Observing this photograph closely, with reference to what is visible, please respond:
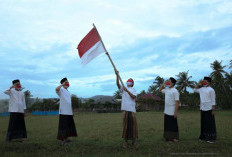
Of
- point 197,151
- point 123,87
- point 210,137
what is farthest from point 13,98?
point 210,137

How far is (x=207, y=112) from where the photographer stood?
7.60 meters

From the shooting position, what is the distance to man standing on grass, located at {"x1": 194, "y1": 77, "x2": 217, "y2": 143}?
7355 mm

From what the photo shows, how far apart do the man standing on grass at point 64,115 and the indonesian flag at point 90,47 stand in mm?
1047

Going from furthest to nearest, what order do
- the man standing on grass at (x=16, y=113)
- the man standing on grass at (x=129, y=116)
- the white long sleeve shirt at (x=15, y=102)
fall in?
the white long sleeve shirt at (x=15, y=102) < the man standing on grass at (x=16, y=113) < the man standing on grass at (x=129, y=116)

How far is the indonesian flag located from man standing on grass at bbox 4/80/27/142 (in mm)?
2615

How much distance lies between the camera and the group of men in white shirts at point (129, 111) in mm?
6715

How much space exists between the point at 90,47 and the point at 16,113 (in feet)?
11.2

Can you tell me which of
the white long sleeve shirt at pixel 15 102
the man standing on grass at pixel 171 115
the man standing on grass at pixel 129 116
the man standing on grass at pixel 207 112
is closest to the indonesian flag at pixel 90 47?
the man standing on grass at pixel 129 116

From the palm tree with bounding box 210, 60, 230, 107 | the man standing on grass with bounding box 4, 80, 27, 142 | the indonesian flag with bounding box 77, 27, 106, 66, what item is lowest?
the man standing on grass with bounding box 4, 80, 27, 142

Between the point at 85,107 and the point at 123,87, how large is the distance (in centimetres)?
5771

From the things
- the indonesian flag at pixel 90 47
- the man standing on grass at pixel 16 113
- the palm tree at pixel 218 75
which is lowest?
the man standing on grass at pixel 16 113

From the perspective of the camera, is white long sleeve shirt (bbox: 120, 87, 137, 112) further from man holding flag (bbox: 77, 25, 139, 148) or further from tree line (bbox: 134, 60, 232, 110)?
tree line (bbox: 134, 60, 232, 110)

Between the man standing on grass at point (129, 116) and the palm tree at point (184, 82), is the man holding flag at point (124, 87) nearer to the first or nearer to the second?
the man standing on grass at point (129, 116)

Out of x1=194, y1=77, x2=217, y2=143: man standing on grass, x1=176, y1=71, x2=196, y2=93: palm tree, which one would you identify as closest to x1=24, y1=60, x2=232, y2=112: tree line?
x1=176, y1=71, x2=196, y2=93: palm tree
